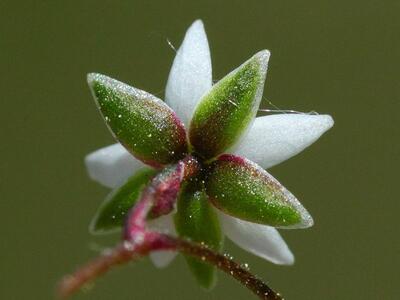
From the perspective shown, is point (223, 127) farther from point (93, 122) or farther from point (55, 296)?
point (93, 122)

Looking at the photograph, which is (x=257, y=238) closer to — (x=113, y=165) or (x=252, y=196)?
(x=252, y=196)

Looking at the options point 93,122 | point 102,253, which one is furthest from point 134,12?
point 102,253

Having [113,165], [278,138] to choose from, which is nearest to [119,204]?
[113,165]

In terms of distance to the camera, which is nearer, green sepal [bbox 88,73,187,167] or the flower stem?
the flower stem

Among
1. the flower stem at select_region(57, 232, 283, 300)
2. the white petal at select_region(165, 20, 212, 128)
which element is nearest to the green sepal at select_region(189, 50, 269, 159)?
the white petal at select_region(165, 20, 212, 128)

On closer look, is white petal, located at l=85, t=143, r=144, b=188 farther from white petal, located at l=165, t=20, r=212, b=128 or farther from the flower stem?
the flower stem

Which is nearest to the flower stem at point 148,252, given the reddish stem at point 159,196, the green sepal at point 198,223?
the reddish stem at point 159,196
